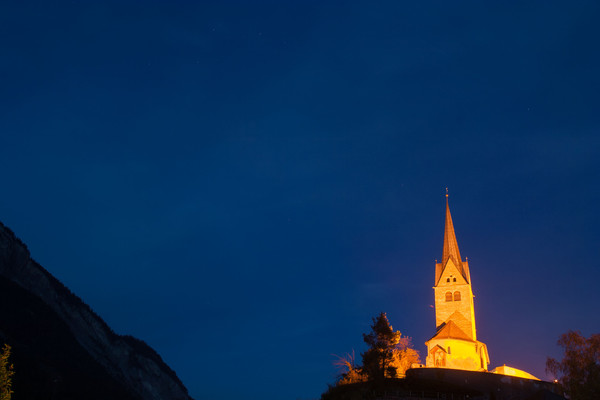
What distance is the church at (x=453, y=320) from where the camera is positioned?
235 ft

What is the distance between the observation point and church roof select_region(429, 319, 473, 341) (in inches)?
2881

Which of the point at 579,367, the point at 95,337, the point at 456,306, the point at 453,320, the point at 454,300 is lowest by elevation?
the point at 579,367

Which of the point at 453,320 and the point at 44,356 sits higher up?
the point at 453,320

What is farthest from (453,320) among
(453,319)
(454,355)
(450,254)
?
(450,254)

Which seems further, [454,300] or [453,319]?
[454,300]

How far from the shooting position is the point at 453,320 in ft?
259

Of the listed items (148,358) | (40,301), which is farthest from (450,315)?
(148,358)

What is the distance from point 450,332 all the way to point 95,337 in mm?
96228

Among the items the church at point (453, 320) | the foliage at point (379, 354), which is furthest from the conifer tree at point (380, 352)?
the church at point (453, 320)

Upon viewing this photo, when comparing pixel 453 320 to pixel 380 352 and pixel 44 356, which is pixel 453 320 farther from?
pixel 44 356

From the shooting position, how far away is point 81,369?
368 feet

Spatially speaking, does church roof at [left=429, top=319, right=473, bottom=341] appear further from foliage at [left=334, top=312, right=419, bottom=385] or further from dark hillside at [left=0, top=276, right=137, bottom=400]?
dark hillside at [left=0, top=276, right=137, bottom=400]

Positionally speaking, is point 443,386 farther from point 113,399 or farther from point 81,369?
point 81,369

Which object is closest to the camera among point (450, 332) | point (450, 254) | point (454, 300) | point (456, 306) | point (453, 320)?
point (450, 332)
